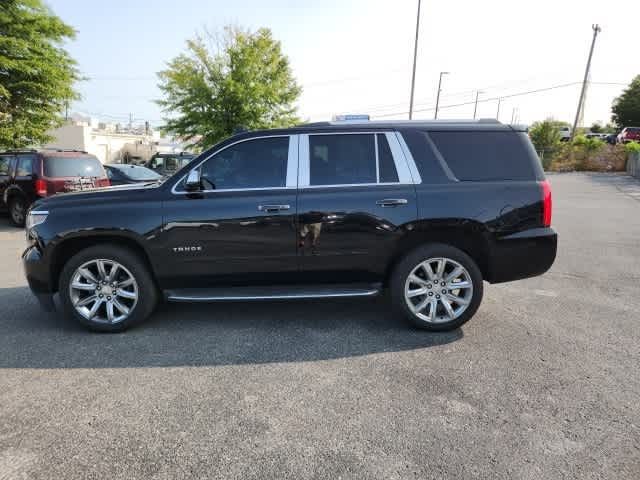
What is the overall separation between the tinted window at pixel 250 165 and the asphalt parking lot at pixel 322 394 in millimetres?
1390

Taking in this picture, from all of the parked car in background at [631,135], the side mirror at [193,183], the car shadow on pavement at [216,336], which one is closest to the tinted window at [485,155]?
the car shadow on pavement at [216,336]

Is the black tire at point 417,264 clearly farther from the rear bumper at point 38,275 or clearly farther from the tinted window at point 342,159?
the rear bumper at point 38,275

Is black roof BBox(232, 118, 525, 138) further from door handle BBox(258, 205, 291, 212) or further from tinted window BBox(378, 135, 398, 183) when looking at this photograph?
door handle BBox(258, 205, 291, 212)

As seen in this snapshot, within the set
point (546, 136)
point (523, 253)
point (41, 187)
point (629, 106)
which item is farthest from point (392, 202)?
point (629, 106)

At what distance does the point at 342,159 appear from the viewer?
4.10 meters

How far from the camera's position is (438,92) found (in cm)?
3556

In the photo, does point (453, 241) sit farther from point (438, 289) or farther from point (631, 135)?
point (631, 135)

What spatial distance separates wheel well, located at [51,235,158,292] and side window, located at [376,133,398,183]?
236 centimetres

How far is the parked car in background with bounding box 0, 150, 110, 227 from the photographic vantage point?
30.6 ft

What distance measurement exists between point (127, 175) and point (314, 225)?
10526mm

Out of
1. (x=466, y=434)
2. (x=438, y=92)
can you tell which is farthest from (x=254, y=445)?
(x=438, y=92)

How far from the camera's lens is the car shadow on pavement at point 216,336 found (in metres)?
3.58

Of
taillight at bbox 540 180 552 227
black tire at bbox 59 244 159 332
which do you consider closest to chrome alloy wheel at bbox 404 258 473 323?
taillight at bbox 540 180 552 227

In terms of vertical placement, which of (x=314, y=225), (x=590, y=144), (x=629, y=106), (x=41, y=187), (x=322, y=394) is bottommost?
(x=322, y=394)
